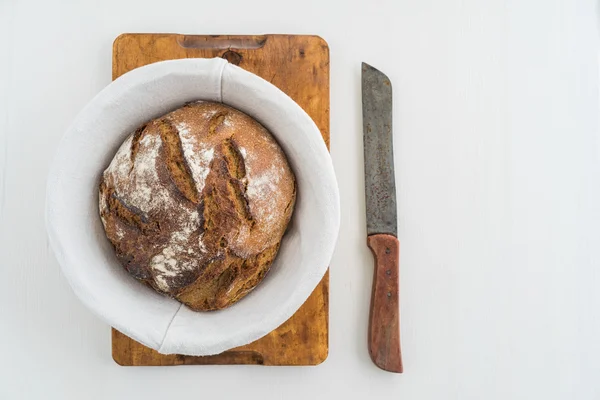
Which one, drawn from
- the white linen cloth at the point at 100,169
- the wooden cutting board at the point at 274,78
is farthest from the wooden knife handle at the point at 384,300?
the white linen cloth at the point at 100,169

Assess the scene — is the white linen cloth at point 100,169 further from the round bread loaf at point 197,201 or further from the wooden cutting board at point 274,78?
the wooden cutting board at point 274,78

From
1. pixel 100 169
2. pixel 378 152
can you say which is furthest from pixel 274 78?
pixel 100 169

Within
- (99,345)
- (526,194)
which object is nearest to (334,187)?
(526,194)

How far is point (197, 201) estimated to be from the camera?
80 centimetres

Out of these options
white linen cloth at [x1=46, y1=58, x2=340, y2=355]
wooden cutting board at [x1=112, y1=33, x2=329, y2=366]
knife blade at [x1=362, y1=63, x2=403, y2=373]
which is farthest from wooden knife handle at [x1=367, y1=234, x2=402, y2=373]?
white linen cloth at [x1=46, y1=58, x2=340, y2=355]

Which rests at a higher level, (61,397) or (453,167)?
(453,167)

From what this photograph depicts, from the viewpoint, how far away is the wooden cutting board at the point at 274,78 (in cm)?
105

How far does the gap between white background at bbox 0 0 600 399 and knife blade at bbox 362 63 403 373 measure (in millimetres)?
34

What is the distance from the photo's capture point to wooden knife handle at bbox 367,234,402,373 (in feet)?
3.65

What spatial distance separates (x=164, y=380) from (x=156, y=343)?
0.35 meters

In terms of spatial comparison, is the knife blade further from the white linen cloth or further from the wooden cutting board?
the white linen cloth

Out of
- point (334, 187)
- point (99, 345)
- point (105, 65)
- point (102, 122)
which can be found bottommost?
point (99, 345)

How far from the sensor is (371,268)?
3.76 ft

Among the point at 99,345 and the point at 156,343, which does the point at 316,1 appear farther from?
the point at 99,345
